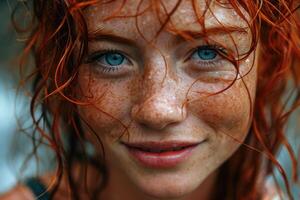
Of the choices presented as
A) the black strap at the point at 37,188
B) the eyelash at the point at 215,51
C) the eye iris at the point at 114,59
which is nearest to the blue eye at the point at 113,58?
the eye iris at the point at 114,59

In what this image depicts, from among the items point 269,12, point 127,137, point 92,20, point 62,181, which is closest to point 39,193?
point 62,181

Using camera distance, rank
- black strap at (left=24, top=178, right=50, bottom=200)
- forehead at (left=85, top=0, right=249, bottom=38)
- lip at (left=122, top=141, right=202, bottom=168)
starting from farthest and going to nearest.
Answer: black strap at (left=24, top=178, right=50, bottom=200)
lip at (left=122, top=141, right=202, bottom=168)
forehead at (left=85, top=0, right=249, bottom=38)

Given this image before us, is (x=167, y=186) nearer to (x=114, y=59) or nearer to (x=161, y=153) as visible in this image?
(x=161, y=153)

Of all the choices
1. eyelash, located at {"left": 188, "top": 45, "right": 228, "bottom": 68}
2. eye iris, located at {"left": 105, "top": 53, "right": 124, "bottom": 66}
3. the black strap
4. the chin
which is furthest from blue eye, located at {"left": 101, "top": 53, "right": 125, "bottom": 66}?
the black strap

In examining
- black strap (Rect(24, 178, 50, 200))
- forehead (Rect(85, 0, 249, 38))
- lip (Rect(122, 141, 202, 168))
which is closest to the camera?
forehead (Rect(85, 0, 249, 38))

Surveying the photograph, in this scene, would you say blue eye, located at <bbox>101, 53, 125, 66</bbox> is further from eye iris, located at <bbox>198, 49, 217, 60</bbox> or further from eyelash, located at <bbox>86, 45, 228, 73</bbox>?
eye iris, located at <bbox>198, 49, 217, 60</bbox>

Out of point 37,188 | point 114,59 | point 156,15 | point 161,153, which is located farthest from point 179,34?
point 37,188
